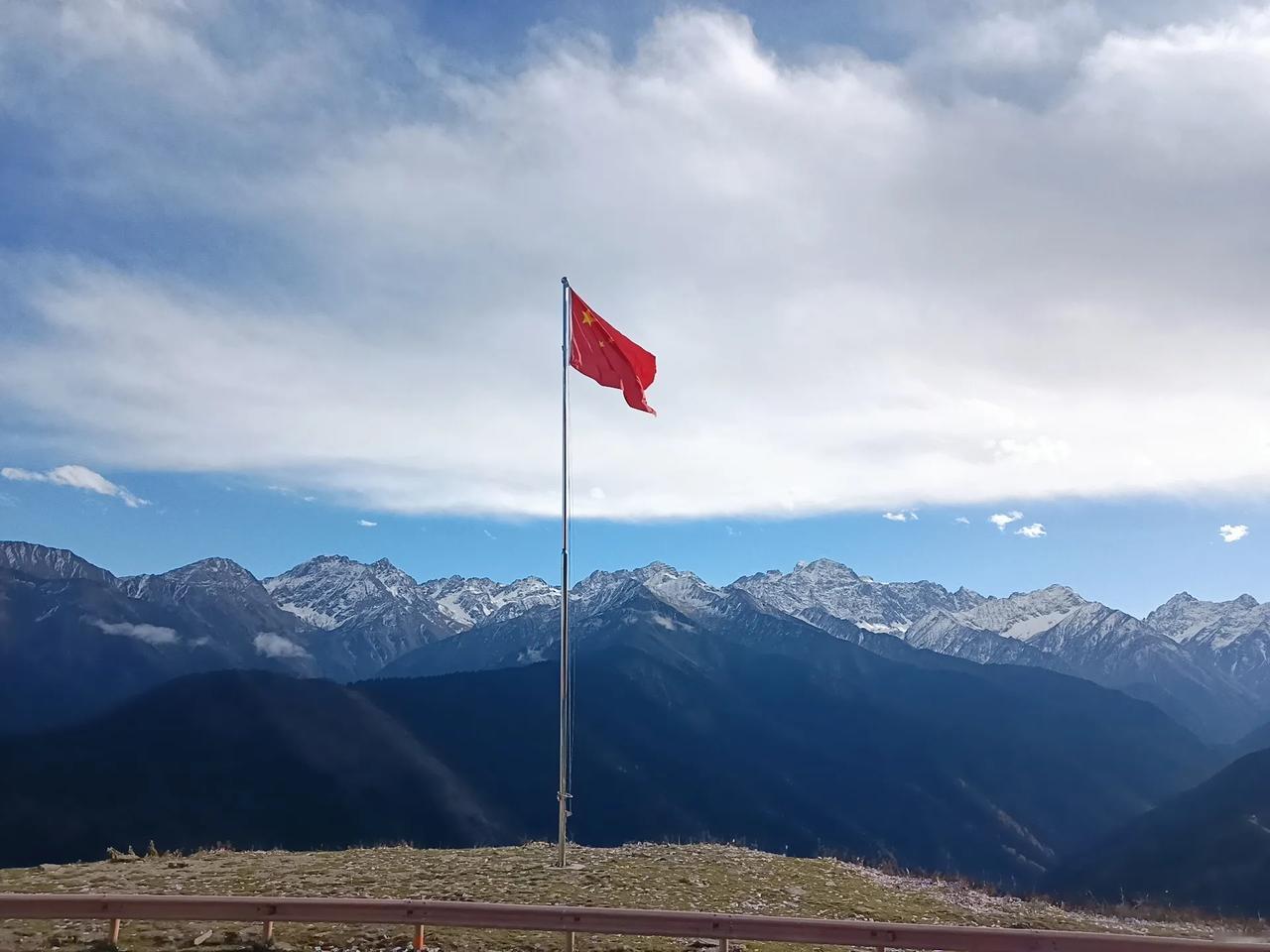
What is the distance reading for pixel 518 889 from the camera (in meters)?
26.3

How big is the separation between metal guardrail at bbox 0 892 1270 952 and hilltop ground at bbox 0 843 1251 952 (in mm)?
1025

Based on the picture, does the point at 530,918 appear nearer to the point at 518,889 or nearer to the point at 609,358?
the point at 518,889

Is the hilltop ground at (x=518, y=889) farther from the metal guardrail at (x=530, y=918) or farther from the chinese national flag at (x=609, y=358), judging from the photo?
the chinese national flag at (x=609, y=358)

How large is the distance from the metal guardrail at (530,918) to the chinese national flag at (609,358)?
16905mm

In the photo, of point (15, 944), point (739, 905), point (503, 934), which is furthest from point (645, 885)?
point (15, 944)

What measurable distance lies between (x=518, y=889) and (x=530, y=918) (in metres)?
8.73

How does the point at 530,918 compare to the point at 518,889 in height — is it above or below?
above

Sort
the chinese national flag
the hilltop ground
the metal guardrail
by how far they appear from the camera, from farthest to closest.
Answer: the chinese national flag
the hilltop ground
the metal guardrail

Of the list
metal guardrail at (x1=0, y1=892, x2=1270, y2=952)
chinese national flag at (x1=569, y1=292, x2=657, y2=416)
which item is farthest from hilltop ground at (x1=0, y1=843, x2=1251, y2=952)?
chinese national flag at (x1=569, y1=292, x2=657, y2=416)

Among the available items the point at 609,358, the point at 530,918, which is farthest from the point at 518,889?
the point at 609,358

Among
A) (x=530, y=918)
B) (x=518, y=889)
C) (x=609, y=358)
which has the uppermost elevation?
(x=609, y=358)

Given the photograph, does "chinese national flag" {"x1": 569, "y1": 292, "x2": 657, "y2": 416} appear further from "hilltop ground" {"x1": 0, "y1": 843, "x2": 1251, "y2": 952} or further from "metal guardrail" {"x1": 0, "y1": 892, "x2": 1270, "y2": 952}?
"metal guardrail" {"x1": 0, "y1": 892, "x2": 1270, "y2": 952}

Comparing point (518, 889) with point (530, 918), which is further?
point (518, 889)

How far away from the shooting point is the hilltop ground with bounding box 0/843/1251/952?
19781mm
